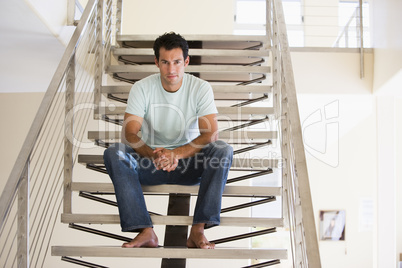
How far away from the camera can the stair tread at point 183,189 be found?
2.04 m

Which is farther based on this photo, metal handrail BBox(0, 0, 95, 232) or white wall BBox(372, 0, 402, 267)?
white wall BBox(372, 0, 402, 267)

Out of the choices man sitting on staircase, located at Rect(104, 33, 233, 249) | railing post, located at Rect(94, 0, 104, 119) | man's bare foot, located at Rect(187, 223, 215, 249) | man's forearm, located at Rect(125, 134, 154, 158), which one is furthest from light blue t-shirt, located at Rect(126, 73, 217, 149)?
railing post, located at Rect(94, 0, 104, 119)

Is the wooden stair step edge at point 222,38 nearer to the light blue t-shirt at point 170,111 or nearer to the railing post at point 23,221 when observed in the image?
the light blue t-shirt at point 170,111

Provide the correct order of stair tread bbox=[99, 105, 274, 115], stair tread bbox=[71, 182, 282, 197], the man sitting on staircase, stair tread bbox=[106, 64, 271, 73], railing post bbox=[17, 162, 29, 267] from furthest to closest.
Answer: stair tread bbox=[106, 64, 271, 73] → stair tread bbox=[99, 105, 274, 115] → stair tread bbox=[71, 182, 282, 197] → the man sitting on staircase → railing post bbox=[17, 162, 29, 267]

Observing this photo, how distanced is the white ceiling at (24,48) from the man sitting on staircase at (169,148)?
89 centimetres

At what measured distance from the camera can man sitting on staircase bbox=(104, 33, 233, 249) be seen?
5.83ft

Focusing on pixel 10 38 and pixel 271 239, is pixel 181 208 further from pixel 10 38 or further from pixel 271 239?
pixel 271 239

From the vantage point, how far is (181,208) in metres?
2.12

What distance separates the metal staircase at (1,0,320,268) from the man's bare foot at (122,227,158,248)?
4 cm

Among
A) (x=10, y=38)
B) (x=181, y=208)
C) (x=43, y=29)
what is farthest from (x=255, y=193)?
(x=10, y=38)

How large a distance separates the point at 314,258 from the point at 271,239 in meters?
6.08

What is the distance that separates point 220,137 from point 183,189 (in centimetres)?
54

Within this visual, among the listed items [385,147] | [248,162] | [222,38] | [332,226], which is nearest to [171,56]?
[248,162]

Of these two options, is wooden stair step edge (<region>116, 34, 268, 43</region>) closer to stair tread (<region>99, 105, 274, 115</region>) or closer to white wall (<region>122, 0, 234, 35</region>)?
stair tread (<region>99, 105, 274, 115</region>)
